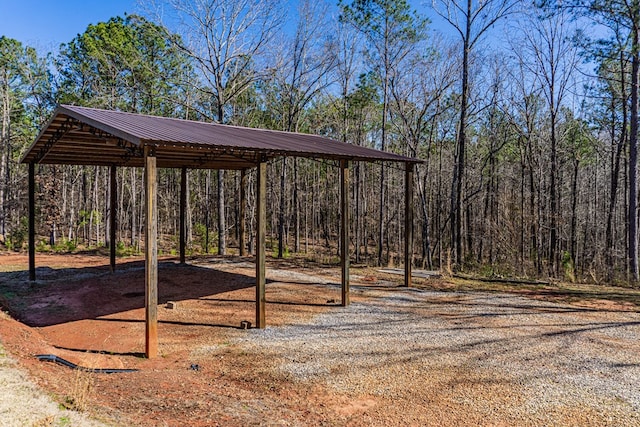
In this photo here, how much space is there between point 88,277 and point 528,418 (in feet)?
33.4

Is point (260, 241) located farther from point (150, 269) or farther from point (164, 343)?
point (164, 343)

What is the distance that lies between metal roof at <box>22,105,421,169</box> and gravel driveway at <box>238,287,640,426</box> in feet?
8.90

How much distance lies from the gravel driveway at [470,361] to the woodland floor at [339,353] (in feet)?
0.07

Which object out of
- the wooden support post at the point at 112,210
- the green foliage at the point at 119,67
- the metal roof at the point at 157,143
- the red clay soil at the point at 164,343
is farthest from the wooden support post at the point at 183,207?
the green foliage at the point at 119,67

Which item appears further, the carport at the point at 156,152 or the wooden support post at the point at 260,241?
the wooden support post at the point at 260,241

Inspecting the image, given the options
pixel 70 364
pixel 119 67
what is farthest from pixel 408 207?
pixel 119 67

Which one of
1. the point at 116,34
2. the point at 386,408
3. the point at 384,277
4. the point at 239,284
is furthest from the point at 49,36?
the point at 386,408

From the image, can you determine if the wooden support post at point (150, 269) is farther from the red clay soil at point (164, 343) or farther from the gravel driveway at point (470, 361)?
the gravel driveway at point (470, 361)

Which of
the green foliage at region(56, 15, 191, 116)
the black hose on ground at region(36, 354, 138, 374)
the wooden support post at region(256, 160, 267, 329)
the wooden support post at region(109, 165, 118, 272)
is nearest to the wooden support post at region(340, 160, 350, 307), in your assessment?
the wooden support post at region(256, 160, 267, 329)

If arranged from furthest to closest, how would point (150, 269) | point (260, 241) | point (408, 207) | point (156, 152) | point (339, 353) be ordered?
1. point (408, 207)
2. point (156, 152)
3. point (260, 241)
4. point (339, 353)
5. point (150, 269)

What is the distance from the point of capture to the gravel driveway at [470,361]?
346cm

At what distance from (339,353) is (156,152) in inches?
211

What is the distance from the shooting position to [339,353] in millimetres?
4863

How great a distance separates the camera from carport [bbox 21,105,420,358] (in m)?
4.77
